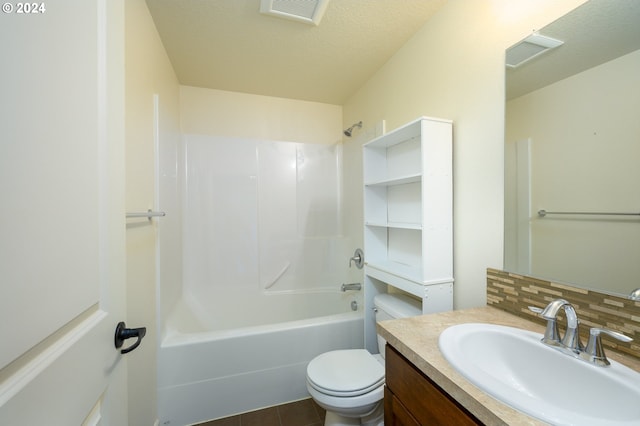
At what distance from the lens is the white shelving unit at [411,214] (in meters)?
1.24

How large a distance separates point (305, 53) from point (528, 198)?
5.34 ft

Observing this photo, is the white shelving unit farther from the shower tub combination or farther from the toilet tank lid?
the shower tub combination

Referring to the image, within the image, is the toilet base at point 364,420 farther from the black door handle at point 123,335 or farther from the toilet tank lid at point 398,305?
the black door handle at point 123,335

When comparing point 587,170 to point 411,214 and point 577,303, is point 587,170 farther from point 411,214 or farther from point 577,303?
point 411,214

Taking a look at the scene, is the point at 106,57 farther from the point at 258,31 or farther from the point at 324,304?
the point at 324,304

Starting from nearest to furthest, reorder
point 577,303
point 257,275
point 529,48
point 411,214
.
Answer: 1. point 577,303
2. point 529,48
3. point 411,214
4. point 257,275

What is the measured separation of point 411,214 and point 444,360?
99 cm

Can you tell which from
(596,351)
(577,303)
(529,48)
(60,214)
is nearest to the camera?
(60,214)

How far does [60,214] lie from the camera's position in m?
0.45

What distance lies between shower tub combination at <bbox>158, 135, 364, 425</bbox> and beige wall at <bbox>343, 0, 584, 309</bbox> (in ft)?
3.17

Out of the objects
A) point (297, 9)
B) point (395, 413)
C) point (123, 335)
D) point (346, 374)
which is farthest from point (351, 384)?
point (297, 9)

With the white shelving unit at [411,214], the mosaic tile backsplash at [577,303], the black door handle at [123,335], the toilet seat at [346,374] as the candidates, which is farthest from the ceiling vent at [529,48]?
the black door handle at [123,335]

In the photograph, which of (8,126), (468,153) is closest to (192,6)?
(8,126)

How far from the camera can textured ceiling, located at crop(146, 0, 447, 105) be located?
4.46ft
